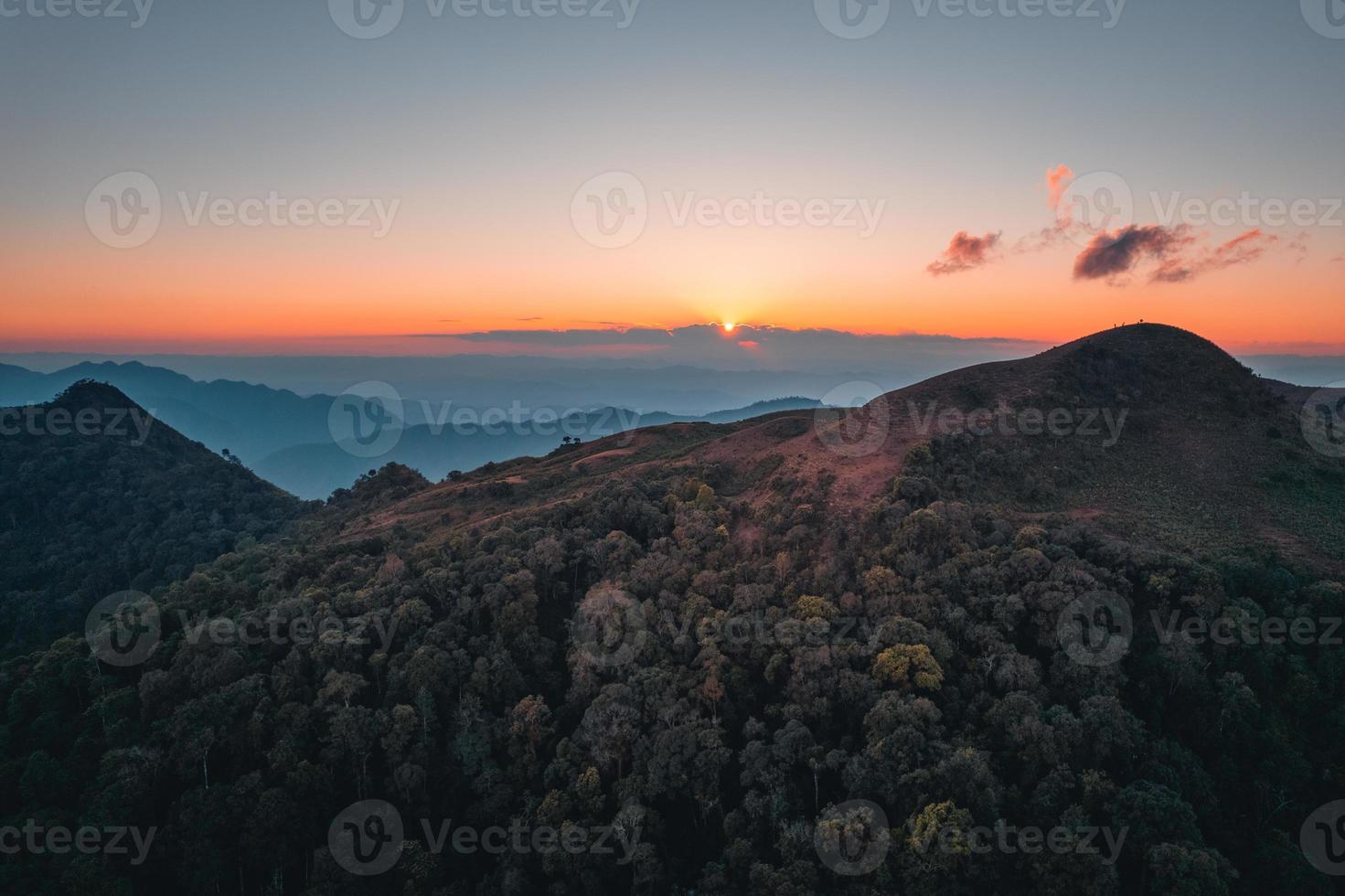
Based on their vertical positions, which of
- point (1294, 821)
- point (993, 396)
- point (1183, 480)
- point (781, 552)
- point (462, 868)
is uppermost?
point (993, 396)

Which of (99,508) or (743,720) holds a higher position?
(743,720)

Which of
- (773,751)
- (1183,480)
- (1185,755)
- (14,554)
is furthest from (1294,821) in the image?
(14,554)

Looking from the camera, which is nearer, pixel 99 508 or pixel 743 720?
pixel 743 720

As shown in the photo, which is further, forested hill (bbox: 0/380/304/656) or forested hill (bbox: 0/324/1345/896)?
forested hill (bbox: 0/380/304/656)

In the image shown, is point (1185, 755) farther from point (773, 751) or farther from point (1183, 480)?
point (1183, 480)
